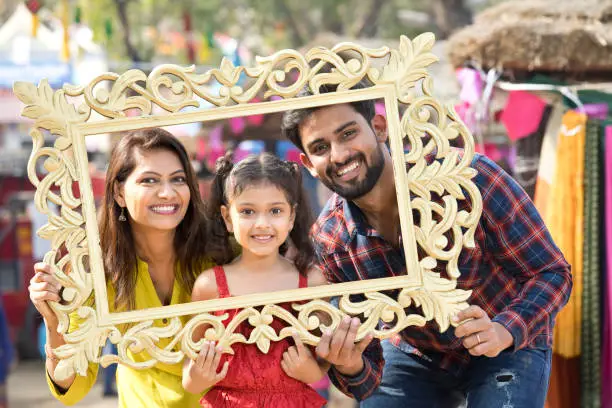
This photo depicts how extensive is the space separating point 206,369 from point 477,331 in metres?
0.77

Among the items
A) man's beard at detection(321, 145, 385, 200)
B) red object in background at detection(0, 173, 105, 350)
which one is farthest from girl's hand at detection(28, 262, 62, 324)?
red object in background at detection(0, 173, 105, 350)

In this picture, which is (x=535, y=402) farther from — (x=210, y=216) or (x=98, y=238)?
(x=98, y=238)

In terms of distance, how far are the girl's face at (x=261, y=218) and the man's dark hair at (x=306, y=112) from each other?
0.63 ft

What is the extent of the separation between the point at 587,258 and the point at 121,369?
108 inches

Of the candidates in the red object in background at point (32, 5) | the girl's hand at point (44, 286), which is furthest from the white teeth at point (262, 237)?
the red object in background at point (32, 5)

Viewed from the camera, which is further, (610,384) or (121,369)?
(610,384)

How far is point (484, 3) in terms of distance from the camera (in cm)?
2130

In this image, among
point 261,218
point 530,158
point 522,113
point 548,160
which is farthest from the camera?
point 530,158

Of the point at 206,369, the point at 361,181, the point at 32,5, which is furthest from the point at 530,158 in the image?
the point at 32,5

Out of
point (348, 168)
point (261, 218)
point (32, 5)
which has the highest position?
point (32, 5)

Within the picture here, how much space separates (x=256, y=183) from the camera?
2.85 metres

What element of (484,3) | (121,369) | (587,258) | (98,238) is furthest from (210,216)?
(484,3)

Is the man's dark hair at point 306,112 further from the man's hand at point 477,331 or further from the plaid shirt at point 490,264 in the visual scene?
the man's hand at point 477,331

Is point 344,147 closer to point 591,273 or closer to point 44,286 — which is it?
point 44,286
